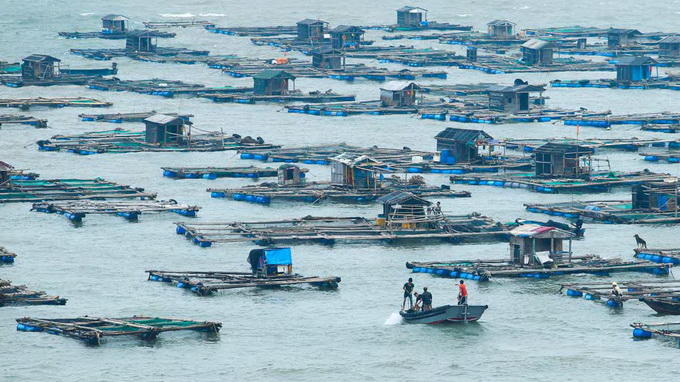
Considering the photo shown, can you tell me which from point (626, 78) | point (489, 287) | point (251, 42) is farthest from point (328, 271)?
point (251, 42)

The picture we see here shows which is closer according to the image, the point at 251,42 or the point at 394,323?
the point at 394,323

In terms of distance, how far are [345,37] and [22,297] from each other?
116396mm

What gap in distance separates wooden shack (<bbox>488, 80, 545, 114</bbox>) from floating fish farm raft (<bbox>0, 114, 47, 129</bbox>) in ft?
120

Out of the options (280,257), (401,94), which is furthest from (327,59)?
(280,257)

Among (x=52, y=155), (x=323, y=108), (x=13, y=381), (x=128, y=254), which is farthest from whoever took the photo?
(x=323, y=108)

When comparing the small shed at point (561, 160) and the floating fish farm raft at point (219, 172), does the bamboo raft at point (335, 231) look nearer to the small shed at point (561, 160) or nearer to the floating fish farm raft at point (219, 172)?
the small shed at point (561, 160)

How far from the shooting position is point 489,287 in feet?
235

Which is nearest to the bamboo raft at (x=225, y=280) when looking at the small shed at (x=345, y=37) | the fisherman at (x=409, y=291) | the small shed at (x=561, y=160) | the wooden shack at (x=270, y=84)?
the fisherman at (x=409, y=291)

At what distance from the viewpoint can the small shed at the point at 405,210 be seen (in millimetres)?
82625

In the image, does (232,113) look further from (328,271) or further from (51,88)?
(328,271)

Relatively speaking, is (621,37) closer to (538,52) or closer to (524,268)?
(538,52)

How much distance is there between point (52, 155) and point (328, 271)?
42041mm

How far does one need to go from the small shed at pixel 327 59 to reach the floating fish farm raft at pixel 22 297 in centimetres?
9838

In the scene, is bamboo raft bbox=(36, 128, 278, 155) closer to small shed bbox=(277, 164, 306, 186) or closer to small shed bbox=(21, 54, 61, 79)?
small shed bbox=(277, 164, 306, 186)
